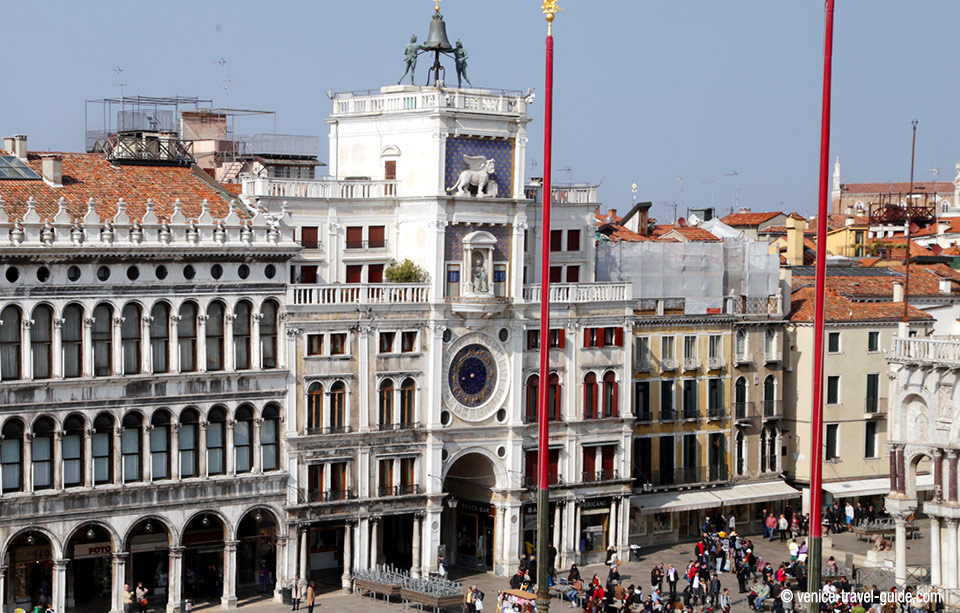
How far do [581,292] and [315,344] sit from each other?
11.3 metres

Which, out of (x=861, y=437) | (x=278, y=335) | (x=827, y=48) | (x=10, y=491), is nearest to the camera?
(x=827, y=48)

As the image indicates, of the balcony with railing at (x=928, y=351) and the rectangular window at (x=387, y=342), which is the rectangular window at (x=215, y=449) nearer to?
the rectangular window at (x=387, y=342)

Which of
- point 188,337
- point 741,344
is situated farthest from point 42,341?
point 741,344

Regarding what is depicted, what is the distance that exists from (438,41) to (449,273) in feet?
29.3

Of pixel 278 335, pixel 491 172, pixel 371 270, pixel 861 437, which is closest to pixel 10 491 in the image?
pixel 278 335

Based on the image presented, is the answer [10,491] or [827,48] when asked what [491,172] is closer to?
Answer: [10,491]

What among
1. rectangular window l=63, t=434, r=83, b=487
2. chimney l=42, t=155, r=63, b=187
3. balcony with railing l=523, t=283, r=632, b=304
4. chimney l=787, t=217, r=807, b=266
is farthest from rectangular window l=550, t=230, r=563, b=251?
chimney l=787, t=217, r=807, b=266

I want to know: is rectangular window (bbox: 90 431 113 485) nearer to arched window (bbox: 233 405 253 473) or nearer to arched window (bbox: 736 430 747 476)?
arched window (bbox: 233 405 253 473)

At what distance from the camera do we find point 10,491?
2389 inches

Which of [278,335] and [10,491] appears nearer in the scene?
[10,491]

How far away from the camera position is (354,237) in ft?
231

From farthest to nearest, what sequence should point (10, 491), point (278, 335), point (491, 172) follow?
point (491, 172)
point (278, 335)
point (10, 491)

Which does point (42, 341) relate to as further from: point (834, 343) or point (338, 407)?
point (834, 343)

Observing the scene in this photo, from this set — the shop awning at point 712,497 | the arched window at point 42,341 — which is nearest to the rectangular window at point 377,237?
the arched window at point 42,341
